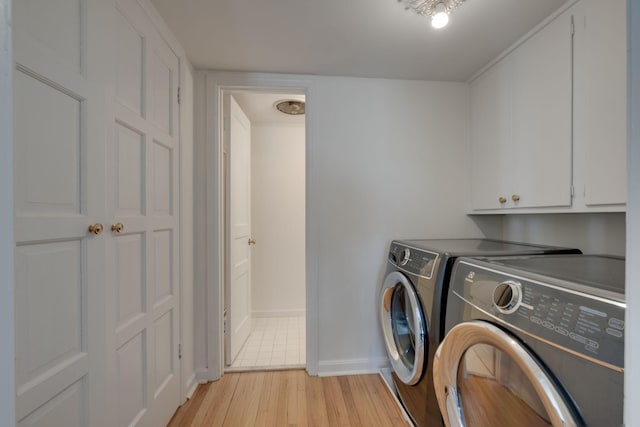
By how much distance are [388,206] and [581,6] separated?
1.31 metres

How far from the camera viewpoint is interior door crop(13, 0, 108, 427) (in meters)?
0.65

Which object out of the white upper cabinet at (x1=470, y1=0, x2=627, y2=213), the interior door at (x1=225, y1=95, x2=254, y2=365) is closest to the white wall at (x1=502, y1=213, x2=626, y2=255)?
the white upper cabinet at (x1=470, y1=0, x2=627, y2=213)

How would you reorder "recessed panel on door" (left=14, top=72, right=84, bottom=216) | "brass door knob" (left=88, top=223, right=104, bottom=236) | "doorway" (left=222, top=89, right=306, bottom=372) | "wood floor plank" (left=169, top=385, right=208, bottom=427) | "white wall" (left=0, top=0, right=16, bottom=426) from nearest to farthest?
"white wall" (left=0, top=0, right=16, bottom=426) < "recessed panel on door" (left=14, top=72, right=84, bottom=216) < "brass door knob" (left=88, top=223, right=104, bottom=236) < "wood floor plank" (left=169, top=385, right=208, bottom=427) < "doorway" (left=222, top=89, right=306, bottom=372)

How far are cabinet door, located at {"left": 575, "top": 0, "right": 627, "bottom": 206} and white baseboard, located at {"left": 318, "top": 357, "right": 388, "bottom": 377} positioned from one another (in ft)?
5.06

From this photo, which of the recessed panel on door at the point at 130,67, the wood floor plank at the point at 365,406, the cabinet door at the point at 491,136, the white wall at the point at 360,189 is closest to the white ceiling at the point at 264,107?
the white wall at the point at 360,189

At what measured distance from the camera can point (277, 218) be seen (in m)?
2.94

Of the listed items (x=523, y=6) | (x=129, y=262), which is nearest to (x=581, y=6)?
(x=523, y=6)

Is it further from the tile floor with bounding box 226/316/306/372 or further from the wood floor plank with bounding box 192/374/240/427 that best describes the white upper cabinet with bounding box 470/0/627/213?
the wood floor plank with bounding box 192/374/240/427

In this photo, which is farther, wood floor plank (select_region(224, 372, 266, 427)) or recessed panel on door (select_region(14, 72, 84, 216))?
wood floor plank (select_region(224, 372, 266, 427))

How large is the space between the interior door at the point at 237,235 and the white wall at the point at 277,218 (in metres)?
0.40

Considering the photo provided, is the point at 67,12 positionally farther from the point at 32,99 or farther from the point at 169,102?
the point at 169,102

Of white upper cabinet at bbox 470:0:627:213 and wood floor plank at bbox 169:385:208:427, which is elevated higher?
white upper cabinet at bbox 470:0:627:213

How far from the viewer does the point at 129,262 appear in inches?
42.9

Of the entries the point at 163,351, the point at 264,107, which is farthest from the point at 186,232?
the point at 264,107
